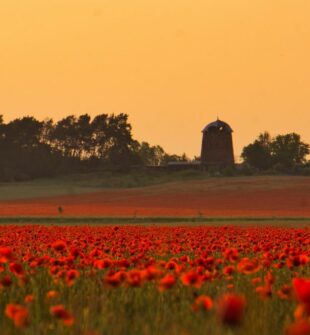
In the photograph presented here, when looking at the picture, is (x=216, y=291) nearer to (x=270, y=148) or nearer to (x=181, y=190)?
(x=181, y=190)

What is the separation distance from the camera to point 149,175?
136500 millimetres

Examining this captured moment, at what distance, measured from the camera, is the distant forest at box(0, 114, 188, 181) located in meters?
147

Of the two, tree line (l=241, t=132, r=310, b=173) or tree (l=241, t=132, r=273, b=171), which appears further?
tree (l=241, t=132, r=273, b=171)

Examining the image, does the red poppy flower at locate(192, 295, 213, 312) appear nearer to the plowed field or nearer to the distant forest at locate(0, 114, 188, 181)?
the plowed field

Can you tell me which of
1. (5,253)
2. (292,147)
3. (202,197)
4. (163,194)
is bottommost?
(5,253)

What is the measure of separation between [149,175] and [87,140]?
29.1m

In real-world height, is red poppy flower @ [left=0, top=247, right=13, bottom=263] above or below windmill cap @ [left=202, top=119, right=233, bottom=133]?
below

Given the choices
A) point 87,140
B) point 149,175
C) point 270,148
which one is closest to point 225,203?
point 149,175

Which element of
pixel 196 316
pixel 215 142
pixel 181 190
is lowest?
pixel 196 316

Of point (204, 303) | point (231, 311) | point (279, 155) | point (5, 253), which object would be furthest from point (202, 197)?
point (231, 311)

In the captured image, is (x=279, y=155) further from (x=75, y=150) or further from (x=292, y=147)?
(x=75, y=150)

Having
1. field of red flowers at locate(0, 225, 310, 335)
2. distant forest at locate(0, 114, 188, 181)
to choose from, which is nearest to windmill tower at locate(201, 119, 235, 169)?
distant forest at locate(0, 114, 188, 181)

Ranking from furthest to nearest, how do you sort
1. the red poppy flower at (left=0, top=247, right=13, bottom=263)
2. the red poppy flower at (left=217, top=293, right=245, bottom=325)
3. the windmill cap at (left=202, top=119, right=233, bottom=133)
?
the windmill cap at (left=202, top=119, right=233, bottom=133), the red poppy flower at (left=0, top=247, right=13, bottom=263), the red poppy flower at (left=217, top=293, right=245, bottom=325)

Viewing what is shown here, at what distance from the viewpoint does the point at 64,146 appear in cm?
16338
